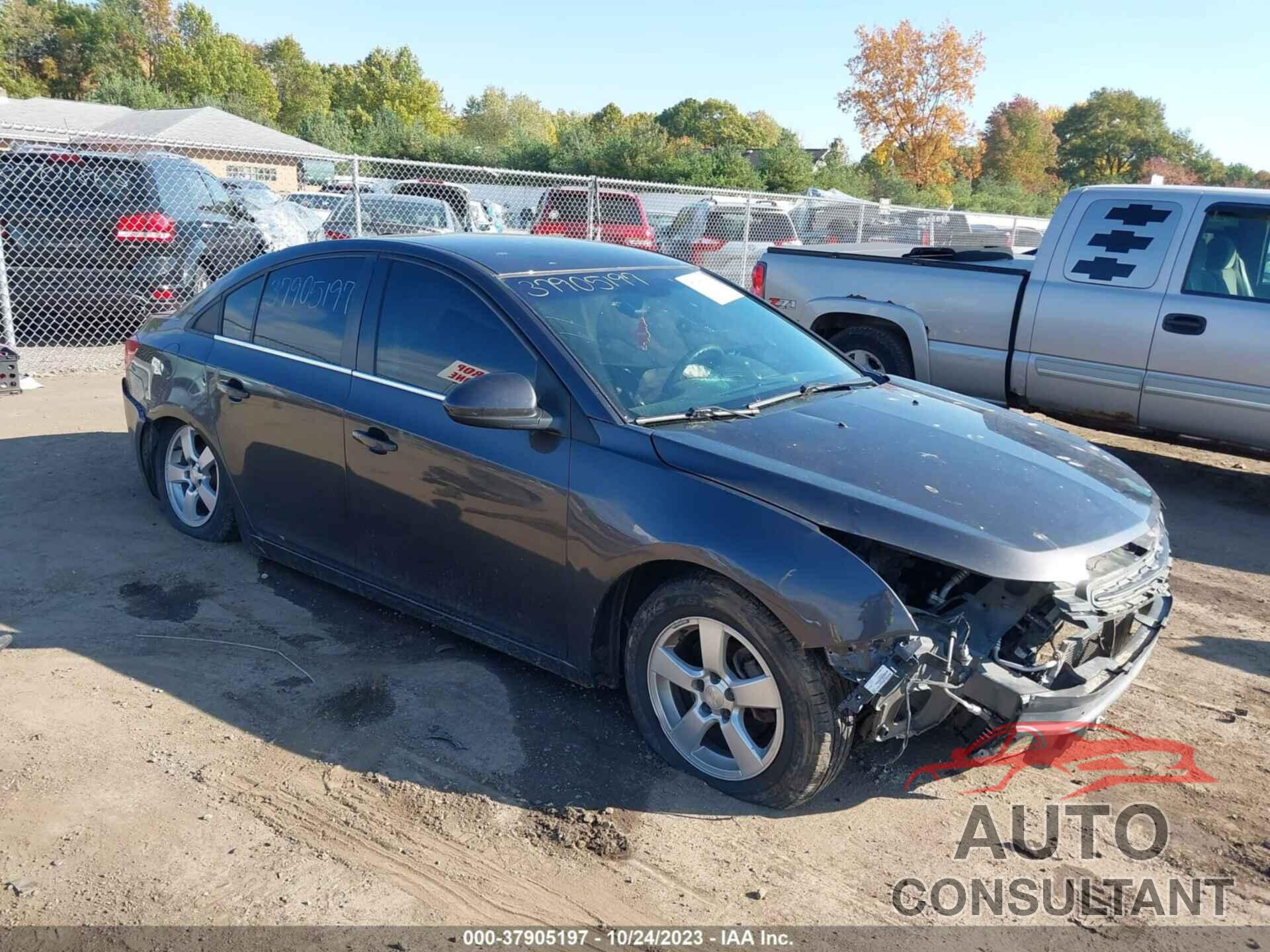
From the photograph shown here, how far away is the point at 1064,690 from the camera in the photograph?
312cm

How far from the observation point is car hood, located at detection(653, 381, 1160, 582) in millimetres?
3043

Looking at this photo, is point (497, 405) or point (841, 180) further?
point (841, 180)

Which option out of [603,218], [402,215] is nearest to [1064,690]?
[603,218]

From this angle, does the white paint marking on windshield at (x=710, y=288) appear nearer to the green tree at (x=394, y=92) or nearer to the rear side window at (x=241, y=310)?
the rear side window at (x=241, y=310)

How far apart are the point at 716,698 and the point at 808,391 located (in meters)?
1.45

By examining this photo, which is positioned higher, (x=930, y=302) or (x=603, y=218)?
(x=603, y=218)

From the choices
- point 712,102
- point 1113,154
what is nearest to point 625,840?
point 1113,154

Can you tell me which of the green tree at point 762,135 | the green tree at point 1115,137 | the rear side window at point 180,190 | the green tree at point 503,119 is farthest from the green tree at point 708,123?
the rear side window at point 180,190

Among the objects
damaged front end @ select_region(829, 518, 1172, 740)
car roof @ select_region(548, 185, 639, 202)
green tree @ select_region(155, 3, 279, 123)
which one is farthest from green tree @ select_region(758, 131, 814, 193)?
green tree @ select_region(155, 3, 279, 123)

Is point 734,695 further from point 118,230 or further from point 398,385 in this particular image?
point 118,230

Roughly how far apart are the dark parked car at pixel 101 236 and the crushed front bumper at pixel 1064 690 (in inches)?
389

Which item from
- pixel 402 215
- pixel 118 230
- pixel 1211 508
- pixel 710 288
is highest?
pixel 402 215

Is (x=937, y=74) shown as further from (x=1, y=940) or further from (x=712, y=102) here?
(x=1, y=940)

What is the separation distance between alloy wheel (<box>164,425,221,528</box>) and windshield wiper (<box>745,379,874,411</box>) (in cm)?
285
